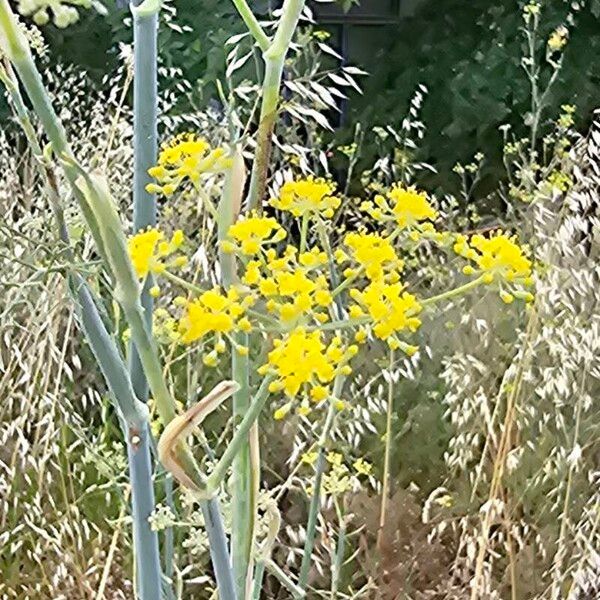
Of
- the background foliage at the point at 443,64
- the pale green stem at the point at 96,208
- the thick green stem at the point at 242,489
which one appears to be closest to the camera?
the pale green stem at the point at 96,208

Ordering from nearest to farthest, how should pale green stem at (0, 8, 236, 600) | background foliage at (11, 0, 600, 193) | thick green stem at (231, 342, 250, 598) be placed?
pale green stem at (0, 8, 236, 600) → thick green stem at (231, 342, 250, 598) → background foliage at (11, 0, 600, 193)

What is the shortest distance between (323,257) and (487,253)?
0.29 feet

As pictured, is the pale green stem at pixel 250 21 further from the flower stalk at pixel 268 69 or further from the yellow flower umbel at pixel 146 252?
the yellow flower umbel at pixel 146 252

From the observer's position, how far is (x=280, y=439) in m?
1.53

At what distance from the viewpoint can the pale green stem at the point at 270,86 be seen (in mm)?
572

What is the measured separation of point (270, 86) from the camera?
588mm

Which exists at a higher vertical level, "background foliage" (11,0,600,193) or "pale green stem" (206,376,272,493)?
"pale green stem" (206,376,272,493)

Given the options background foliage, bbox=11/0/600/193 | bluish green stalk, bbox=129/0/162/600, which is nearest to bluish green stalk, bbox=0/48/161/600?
bluish green stalk, bbox=129/0/162/600

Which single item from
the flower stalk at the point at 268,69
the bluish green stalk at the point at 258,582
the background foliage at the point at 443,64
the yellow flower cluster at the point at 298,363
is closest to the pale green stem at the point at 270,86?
the flower stalk at the point at 268,69

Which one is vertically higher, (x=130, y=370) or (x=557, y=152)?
(x=130, y=370)

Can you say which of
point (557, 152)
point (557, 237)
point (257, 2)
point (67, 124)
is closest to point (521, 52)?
point (257, 2)

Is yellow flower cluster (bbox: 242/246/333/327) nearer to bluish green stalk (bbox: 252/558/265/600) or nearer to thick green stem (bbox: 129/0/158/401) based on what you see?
thick green stem (bbox: 129/0/158/401)

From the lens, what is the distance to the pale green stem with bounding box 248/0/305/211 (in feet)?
1.88

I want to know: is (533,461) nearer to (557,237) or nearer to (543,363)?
(543,363)
